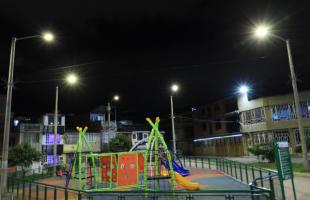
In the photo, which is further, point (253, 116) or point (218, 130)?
point (218, 130)

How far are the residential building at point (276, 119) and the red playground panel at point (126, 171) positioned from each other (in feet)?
90.5

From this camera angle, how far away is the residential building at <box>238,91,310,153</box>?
35938mm

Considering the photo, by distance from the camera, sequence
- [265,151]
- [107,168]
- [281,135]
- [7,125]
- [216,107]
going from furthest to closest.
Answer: [216,107]
[281,135]
[265,151]
[107,168]
[7,125]

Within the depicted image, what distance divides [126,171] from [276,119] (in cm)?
2887

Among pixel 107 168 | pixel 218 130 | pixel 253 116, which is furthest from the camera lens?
pixel 218 130

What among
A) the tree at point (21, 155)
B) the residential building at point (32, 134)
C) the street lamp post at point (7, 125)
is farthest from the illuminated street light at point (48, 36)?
the residential building at point (32, 134)

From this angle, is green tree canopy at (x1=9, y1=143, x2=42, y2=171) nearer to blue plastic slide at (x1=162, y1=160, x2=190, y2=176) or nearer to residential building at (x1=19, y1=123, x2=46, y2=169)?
residential building at (x1=19, y1=123, x2=46, y2=169)

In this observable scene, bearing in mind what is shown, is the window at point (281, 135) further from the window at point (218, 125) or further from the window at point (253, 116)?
the window at point (218, 125)

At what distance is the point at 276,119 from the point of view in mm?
37250

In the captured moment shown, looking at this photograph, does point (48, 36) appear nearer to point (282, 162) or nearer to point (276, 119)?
point (282, 162)

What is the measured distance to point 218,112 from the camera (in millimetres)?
51250

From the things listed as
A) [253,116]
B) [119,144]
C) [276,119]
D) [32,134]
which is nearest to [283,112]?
[276,119]

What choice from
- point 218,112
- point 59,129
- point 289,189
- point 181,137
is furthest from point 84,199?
point 181,137

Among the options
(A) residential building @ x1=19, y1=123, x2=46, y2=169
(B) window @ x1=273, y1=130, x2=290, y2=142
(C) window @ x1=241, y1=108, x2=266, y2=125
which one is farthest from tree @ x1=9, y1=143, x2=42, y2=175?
(B) window @ x1=273, y1=130, x2=290, y2=142
